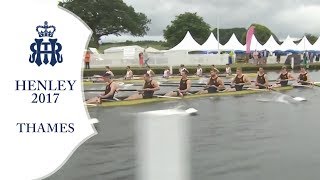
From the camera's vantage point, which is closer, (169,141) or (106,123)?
(169,141)

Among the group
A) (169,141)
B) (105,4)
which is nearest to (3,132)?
(169,141)

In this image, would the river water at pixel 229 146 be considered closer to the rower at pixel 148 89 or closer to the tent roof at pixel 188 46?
the rower at pixel 148 89

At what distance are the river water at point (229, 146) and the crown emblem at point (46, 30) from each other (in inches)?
184

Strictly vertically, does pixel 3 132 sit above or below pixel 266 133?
above

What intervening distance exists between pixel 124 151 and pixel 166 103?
7858mm

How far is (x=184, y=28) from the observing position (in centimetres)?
8675

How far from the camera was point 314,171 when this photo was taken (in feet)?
24.5

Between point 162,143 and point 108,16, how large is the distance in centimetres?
6760

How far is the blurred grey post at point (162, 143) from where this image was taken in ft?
4.75

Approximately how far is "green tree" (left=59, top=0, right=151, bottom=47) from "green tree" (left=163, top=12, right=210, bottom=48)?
53.1ft

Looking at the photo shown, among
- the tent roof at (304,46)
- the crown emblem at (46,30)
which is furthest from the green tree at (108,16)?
the crown emblem at (46,30)

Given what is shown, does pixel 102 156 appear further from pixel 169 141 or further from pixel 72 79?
pixel 169 141

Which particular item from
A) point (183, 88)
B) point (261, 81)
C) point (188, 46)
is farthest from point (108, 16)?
point (183, 88)

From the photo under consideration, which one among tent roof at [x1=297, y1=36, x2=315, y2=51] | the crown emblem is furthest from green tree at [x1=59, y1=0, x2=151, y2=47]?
the crown emblem
